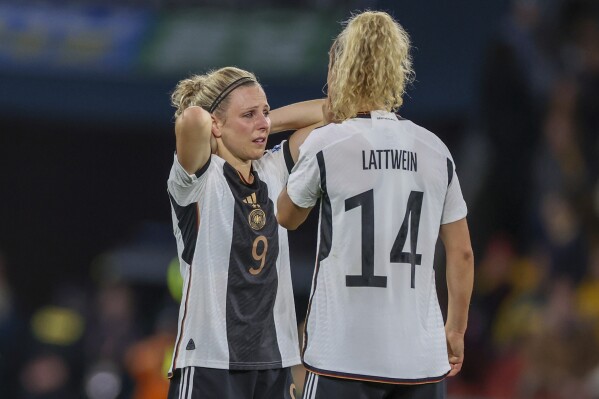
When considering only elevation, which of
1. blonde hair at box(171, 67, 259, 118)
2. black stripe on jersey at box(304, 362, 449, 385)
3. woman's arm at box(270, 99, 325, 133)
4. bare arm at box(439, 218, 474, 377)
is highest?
blonde hair at box(171, 67, 259, 118)

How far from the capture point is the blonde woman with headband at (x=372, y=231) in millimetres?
3855

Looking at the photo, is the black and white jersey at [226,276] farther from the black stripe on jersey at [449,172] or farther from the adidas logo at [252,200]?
the black stripe on jersey at [449,172]

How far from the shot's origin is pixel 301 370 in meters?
7.74

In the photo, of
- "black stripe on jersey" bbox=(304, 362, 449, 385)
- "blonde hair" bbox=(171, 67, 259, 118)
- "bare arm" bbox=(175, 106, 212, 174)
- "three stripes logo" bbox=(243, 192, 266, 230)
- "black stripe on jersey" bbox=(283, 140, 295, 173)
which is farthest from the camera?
"black stripe on jersey" bbox=(283, 140, 295, 173)

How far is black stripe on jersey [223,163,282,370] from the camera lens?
4.63 metres

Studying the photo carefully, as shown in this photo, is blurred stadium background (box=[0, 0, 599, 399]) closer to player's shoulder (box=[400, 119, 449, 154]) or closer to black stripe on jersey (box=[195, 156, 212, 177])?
black stripe on jersey (box=[195, 156, 212, 177])

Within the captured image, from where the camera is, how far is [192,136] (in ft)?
14.7

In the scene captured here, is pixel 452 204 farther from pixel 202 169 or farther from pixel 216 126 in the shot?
→ pixel 216 126

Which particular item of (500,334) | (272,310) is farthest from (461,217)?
(500,334)

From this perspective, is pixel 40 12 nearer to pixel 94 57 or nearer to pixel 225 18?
pixel 94 57

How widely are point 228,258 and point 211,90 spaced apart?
69cm

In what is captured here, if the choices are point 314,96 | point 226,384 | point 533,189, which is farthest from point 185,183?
point 533,189

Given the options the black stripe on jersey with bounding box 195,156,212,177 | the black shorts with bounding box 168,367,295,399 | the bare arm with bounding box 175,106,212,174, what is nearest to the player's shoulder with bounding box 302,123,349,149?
the bare arm with bounding box 175,106,212,174

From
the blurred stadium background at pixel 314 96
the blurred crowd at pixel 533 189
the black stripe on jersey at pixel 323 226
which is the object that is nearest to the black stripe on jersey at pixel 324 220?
the black stripe on jersey at pixel 323 226
